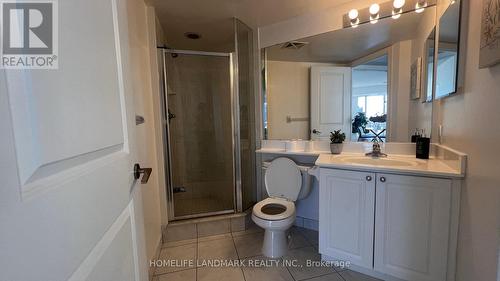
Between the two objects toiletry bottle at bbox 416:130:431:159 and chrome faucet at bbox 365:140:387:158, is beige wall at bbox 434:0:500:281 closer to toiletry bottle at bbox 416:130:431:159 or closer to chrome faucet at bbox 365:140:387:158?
toiletry bottle at bbox 416:130:431:159

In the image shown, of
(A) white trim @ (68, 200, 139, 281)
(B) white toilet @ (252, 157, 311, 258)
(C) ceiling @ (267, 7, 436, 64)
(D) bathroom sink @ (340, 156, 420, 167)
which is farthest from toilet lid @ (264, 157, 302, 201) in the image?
(A) white trim @ (68, 200, 139, 281)

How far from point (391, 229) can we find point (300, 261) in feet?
2.52

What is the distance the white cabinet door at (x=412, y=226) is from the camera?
1.39 m

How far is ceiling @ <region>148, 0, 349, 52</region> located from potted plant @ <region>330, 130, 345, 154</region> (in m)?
1.20

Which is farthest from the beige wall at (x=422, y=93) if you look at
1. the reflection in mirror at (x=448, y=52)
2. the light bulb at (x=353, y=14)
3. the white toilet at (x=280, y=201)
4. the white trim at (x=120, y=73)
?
the white trim at (x=120, y=73)

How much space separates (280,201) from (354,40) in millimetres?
1654

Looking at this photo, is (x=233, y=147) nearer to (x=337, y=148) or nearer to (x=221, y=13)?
(x=337, y=148)

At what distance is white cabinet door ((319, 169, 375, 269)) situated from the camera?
5.26 feet

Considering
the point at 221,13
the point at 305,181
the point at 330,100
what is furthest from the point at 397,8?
the point at 305,181

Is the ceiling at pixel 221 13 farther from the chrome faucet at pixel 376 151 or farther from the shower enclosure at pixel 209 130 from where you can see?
the chrome faucet at pixel 376 151

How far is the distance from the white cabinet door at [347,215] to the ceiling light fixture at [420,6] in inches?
55.2

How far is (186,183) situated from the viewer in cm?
304

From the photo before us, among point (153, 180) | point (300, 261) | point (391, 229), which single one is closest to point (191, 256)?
point (153, 180)

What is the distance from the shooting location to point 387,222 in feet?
5.05
